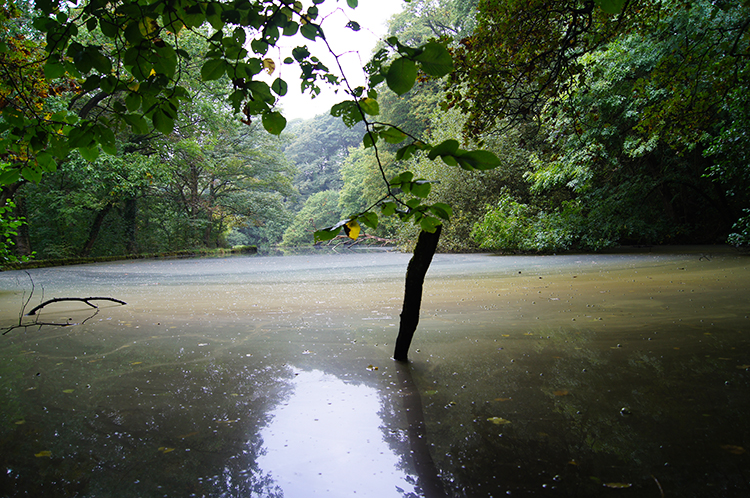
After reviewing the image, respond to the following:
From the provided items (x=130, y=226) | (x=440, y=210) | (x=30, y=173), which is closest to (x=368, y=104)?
(x=440, y=210)

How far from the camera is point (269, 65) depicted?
1491mm

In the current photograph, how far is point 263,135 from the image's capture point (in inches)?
927

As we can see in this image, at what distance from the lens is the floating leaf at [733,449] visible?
1413 mm

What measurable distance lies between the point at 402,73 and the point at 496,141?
44.8 feet

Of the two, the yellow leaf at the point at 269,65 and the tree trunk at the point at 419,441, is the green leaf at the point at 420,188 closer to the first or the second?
the yellow leaf at the point at 269,65

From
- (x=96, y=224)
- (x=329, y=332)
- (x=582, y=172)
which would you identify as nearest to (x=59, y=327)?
(x=329, y=332)

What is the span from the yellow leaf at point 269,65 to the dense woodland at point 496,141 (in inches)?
4.0

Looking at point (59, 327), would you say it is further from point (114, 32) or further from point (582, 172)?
point (582, 172)

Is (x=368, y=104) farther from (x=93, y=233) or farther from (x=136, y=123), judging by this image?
(x=93, y=233)

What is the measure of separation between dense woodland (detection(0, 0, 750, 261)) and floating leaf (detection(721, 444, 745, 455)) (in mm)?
1399

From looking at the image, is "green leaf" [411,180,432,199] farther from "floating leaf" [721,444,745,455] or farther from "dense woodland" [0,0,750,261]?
"floating leaf" [721,444,745,455]

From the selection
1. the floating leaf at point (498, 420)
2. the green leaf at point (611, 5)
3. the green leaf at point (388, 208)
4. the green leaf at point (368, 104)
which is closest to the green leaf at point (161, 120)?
the green leaf at point (368, 104)

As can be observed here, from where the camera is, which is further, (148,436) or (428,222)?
(148,436)

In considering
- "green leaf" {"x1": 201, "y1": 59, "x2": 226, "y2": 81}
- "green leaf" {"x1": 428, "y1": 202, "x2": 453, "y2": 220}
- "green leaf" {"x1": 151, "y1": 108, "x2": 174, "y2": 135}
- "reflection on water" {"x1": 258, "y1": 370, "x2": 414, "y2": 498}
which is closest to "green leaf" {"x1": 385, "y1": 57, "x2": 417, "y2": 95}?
"green leaf" {"x1": 428, "y1": 202, "x2": 453, "y2": 220}
